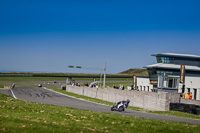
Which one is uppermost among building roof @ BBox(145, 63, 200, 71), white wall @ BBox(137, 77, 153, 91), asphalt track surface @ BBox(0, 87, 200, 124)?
building roof @ BBox(145, 63, 200, 71)

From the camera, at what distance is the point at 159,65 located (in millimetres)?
65438

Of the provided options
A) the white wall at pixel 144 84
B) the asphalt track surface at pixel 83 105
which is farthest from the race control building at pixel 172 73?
the asphalt track surface at pixel 83 105

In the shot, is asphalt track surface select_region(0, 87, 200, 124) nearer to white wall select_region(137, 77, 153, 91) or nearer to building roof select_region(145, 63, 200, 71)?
building roof select_region(145, 63, 200, 71)

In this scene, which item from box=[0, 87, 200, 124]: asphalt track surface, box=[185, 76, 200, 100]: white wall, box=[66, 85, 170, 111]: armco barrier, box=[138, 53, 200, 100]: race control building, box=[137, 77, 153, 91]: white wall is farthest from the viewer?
box=[137, 77, 153, 91]: white wall

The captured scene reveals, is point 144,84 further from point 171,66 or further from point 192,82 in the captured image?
point 192,82

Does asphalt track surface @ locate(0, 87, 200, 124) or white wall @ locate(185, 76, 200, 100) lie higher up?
white wall @ locate(185, 76, 200, 100)

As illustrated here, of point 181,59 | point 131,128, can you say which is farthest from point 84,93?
point 131,128

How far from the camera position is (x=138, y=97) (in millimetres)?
37406

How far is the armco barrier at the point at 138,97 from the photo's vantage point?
100ft

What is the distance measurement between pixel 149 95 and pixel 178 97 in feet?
16.1

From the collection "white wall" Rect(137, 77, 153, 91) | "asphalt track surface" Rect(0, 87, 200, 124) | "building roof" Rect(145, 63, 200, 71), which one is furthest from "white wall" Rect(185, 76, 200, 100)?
"asphalt track surface" Rect(0, 87, 200, 124)

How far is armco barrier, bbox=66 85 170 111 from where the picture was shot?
30.6m

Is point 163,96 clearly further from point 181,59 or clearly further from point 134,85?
point 181,59

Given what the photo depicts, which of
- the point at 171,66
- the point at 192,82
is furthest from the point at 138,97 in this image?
the point at 171,66
